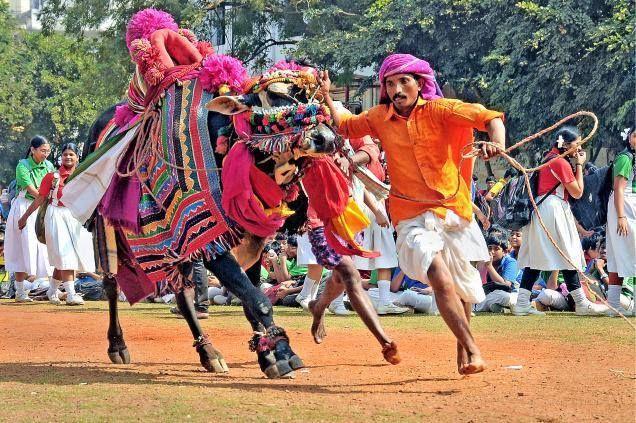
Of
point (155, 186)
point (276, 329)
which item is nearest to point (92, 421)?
point (276, 329)

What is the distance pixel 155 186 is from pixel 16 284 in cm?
924

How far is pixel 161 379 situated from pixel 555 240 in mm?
6433

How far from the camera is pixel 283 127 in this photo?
7660 millimetres

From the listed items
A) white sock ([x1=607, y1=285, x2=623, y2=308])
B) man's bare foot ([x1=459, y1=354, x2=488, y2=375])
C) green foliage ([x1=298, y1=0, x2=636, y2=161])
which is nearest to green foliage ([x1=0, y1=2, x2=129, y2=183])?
green foliage ([x1=298, y1=0, x2=636, y2=161])

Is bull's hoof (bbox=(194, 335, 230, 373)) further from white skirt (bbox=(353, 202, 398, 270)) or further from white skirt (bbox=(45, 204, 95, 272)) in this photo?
white skirt (bbox=(45, 204, 95, 272))

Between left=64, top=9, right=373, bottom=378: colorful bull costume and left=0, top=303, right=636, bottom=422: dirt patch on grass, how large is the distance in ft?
1.47

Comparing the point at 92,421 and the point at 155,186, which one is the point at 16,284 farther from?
the point at 92,421

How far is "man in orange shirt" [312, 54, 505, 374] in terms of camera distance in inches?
301

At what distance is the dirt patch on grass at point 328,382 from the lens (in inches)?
255

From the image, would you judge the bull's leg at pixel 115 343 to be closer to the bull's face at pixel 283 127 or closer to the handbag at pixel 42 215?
the bull's face at pixel 283 127

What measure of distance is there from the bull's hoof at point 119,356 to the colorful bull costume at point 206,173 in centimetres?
1

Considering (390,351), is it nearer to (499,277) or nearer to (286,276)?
(499,277)

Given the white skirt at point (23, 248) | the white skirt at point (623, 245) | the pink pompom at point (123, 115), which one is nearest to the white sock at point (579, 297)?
the white skirt at point (623, 245)

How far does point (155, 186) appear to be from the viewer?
846 centimetres
